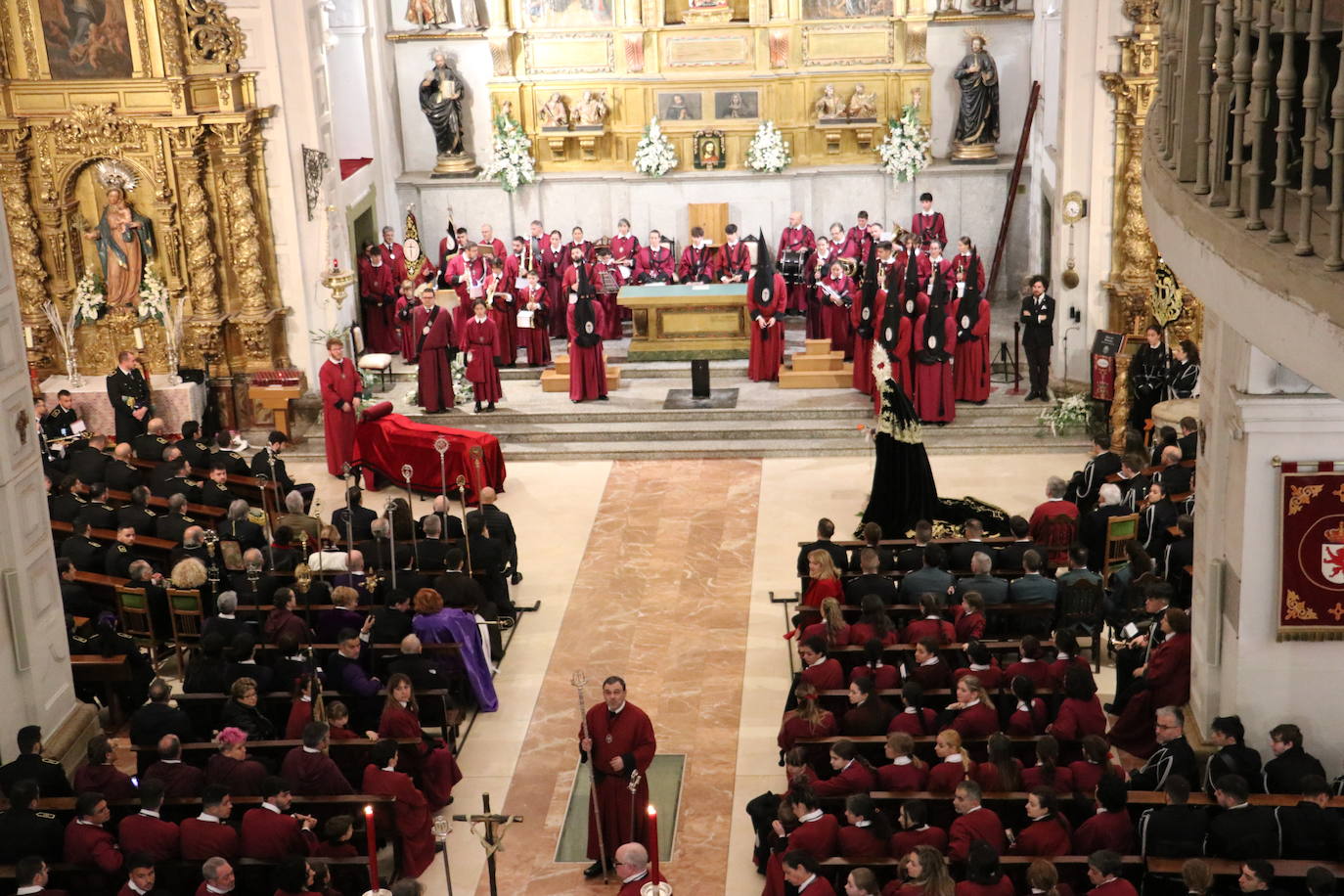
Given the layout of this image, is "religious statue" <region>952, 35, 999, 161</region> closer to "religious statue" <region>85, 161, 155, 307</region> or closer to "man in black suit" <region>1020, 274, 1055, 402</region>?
"man in black suit" <region>1020, 274, 1055, 402</region>

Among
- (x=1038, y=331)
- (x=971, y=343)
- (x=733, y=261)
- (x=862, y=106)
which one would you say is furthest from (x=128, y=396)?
(x=862, y=106)

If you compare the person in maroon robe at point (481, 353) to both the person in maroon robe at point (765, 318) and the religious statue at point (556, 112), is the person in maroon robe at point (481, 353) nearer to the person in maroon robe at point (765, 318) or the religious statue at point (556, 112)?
the person in maroon robe at point (765, 318)

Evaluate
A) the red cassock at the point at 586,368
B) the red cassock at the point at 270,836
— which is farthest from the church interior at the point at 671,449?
the red cassock at the point at 586,368

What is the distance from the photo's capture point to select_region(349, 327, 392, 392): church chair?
21.3 meters

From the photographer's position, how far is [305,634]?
13055 millimetres

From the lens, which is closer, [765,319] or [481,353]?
[481,353]

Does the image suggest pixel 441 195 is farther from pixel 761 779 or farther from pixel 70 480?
pixel 761 779

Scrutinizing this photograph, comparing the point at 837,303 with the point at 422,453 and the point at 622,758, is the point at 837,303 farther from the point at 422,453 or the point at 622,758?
the point at 622,758

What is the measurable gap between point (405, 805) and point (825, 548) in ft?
15.2

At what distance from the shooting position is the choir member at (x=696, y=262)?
77.7 ft

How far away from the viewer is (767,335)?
21875mm

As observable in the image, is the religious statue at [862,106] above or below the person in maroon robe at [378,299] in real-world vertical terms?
above

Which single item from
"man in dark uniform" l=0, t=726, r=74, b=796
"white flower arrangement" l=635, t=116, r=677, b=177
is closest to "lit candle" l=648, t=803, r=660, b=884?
"man in dark uniform" l=0, t=726, r=74, b=796

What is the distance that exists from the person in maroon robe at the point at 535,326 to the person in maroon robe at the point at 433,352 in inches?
66.0
